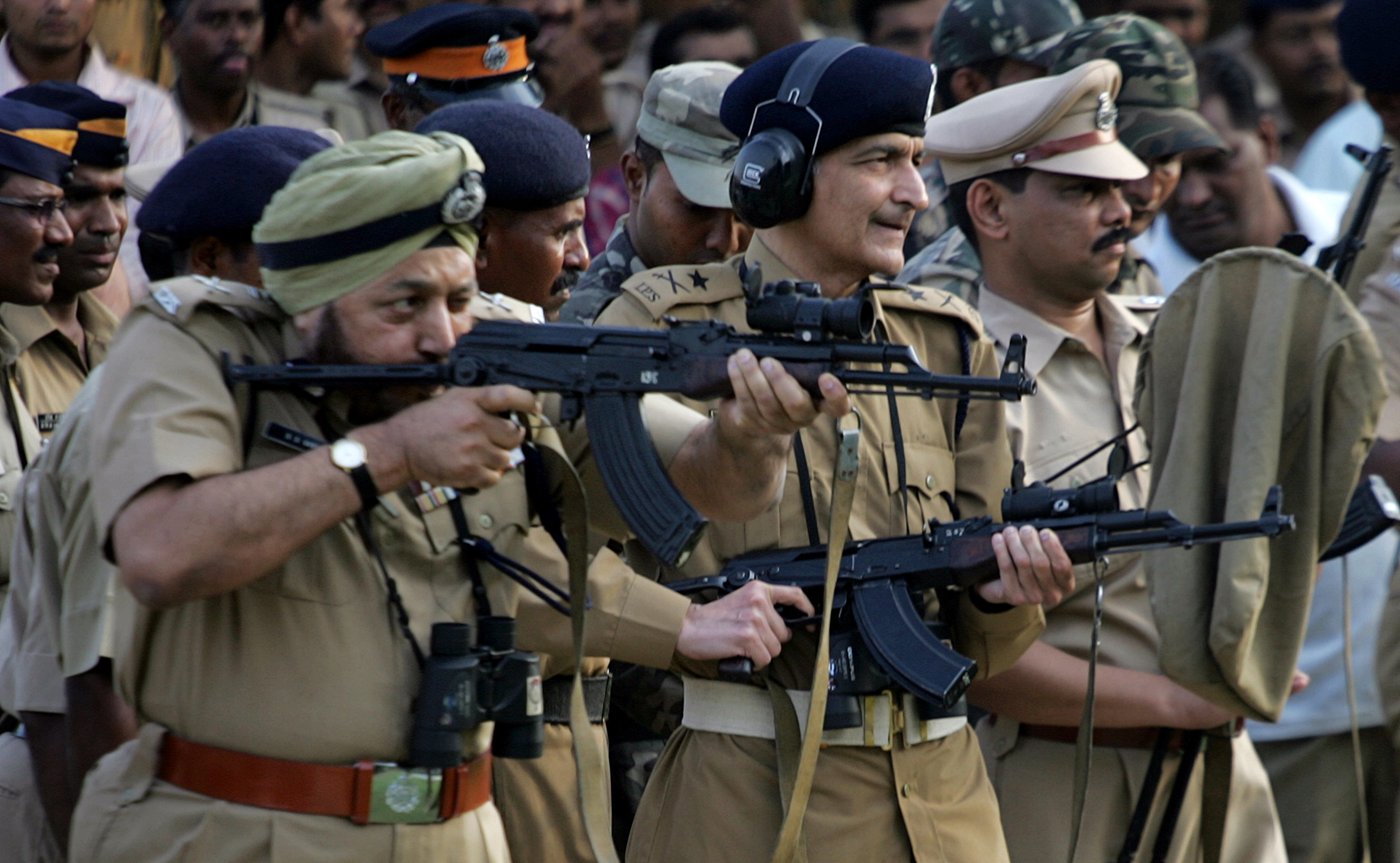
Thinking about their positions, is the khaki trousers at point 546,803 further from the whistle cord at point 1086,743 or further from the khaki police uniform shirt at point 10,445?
the khaki police uniform shirt at point 10,445

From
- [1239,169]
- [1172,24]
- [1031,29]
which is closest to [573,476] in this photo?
[1031,29]

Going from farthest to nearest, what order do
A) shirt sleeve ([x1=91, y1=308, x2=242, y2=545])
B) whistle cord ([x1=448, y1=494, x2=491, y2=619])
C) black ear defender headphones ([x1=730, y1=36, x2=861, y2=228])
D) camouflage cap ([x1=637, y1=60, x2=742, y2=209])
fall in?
camouflage cap ([x1=637, y1=60, x2=742, y2=209]) → black ear defender headphones ([x1=730, y1=36, x2=861, y2=228]) → whistle cord ([x1=448, y1=494, x2=491, y2=619]) → shirt sleeve ([x1=91, y1=308, x2=242, y2=545])

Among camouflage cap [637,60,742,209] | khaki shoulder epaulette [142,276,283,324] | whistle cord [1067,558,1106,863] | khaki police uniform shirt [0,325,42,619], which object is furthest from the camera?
camouflage cap [637,60,742,209]

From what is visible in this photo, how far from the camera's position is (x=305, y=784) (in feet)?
10.5

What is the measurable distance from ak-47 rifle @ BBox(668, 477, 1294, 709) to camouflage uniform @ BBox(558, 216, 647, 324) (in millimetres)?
1264

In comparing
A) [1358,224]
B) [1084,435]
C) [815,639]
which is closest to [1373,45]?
[1358,224]

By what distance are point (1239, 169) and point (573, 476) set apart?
516cm

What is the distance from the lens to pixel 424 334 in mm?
3451

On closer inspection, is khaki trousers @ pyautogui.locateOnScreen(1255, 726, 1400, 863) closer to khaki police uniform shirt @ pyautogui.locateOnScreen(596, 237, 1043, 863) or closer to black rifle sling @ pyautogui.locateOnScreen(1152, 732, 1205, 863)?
black rifle sling @ pyautogui.locateOnScreen(1152, 732, 1205, 863)

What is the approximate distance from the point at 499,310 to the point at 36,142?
1.97 m

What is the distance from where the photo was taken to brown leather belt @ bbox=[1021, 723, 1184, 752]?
4.90m

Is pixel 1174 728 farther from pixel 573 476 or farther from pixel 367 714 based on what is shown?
pixel 367 714

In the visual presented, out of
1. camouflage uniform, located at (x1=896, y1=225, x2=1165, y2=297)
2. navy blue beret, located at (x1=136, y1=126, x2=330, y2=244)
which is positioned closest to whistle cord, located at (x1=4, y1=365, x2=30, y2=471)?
navy blue beret, located at (x1=136, y1=126, x2=330, y2=244)

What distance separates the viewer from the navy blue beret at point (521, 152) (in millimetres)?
4742
